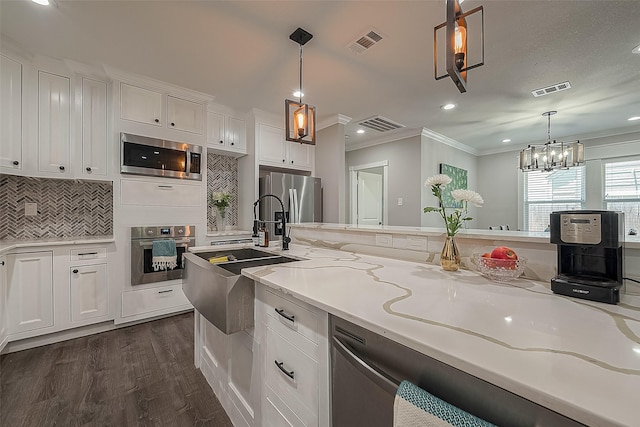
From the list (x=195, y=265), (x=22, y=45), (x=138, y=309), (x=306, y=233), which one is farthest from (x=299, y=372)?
(x=22, y=45)

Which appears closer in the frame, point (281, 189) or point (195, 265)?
point (195, 265)

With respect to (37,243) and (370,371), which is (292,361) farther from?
(37,243)

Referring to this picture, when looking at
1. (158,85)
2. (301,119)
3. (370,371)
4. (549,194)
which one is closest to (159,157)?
(158,85)

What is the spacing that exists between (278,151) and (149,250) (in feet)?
6.85

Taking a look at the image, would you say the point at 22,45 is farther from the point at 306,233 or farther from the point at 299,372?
the point at 299,372

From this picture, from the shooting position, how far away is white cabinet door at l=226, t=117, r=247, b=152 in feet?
12.1

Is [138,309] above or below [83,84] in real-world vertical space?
below

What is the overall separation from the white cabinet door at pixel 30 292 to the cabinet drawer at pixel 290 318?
8.16 feet

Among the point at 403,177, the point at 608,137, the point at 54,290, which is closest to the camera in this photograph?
the point at 54,290

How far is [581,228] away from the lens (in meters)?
0.87

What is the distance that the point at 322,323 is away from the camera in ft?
2.90

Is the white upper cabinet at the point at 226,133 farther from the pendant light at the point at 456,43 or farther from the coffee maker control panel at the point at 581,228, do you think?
the coffee maker control panel at the point at 581,228

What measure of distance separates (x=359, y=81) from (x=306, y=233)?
5.85ft

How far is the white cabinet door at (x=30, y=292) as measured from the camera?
222 centimetres
